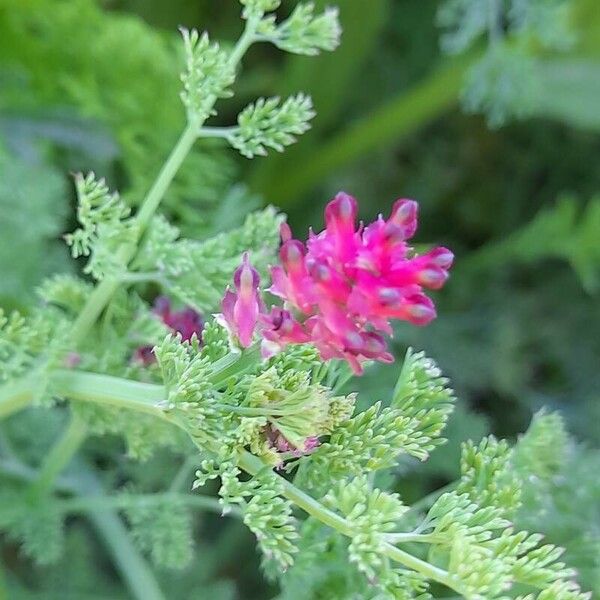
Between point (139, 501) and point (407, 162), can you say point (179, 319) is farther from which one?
point (407, 162)

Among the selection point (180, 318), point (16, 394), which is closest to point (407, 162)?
point (180, 318)

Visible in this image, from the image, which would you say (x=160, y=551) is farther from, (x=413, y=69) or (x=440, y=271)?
(x=413, y=69)

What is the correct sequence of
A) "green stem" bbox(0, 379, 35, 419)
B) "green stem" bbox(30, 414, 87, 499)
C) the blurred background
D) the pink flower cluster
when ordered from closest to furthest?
the pink flower cluster < "green stem" bbox(0, 379, 35, 419) < "green stem" bbox(30, 414, 87, 499) < the blurred background

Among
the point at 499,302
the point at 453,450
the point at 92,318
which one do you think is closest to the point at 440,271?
the point at 92,318

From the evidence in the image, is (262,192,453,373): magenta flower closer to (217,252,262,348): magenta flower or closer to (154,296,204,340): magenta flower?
(217,252,262,348): magenta flower

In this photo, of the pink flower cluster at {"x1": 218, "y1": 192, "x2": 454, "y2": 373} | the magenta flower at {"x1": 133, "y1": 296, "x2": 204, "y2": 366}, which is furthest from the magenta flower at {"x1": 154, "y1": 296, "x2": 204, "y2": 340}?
the pink flower cluster at {"x1": 218, "y1": 192, "x2": 454, "y2": 373}

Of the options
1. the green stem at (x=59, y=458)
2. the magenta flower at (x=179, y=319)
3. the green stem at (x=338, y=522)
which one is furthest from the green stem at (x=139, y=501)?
the green stem at (x=338, y=522)
